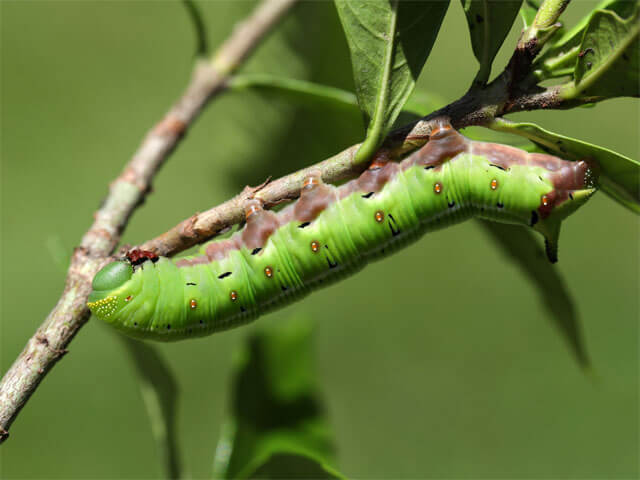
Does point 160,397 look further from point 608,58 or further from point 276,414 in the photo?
point 608,58

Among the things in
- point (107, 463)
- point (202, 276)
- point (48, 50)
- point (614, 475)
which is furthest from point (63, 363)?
point (614, 475)

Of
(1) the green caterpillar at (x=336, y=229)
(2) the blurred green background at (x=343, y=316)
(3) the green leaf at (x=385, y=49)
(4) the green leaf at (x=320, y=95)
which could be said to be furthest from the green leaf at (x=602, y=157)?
(2) the blurred green background at (x=343, y=316)

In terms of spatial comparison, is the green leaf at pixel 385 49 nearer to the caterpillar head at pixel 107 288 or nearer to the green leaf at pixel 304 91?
the green leaf at pixel 304 91

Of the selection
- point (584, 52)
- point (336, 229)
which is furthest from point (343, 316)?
point (584, 52)

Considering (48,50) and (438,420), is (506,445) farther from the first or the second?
(48,50)

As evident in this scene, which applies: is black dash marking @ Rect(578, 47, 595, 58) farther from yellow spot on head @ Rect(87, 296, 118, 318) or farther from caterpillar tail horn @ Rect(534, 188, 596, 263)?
yellow spot on head @ Rect(87, 296, 118, 318)

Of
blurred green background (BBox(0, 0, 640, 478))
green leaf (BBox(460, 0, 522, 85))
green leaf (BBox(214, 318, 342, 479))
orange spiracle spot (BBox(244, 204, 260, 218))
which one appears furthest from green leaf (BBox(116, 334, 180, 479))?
blurred green background (BBox(0, 0, 640, 478))
